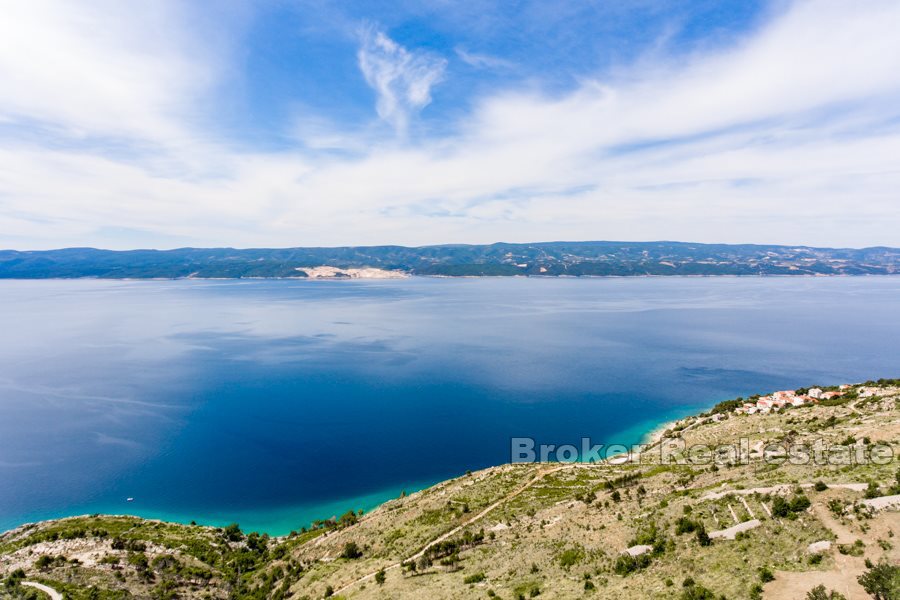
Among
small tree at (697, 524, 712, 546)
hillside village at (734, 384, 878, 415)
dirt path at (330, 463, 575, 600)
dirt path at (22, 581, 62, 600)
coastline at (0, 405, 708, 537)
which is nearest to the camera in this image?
small tree at (697, 524, 712, 546)

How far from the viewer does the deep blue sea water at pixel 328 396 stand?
53.6 meters

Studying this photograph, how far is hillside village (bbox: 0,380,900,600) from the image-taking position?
19.1 m

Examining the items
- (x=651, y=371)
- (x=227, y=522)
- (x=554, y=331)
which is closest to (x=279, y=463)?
(x=227, y=522)

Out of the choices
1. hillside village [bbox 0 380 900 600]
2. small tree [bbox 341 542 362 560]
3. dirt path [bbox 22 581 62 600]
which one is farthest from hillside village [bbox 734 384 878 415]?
dirt path [bbox 22 581 62 600]

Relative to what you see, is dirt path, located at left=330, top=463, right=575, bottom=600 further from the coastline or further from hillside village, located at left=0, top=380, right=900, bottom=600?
the coastline

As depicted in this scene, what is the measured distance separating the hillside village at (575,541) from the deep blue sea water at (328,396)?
11.8 meters

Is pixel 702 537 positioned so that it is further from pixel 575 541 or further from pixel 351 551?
pixel 351 551

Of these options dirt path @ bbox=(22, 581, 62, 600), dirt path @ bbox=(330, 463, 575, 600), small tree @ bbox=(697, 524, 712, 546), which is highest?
small tree @ bbox=(697, 524, 712, 546)

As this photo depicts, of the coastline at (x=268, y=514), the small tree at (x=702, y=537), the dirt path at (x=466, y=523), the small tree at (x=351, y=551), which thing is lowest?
the coastline at (x=268, y=514)

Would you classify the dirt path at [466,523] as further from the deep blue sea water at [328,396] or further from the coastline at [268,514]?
the deep blue sea water at [328,396]

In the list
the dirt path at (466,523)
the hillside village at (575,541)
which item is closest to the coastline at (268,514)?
the hillside village at (575,541)

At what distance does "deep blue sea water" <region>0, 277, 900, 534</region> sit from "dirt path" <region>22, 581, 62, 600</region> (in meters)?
18.5

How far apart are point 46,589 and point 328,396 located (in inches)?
2287

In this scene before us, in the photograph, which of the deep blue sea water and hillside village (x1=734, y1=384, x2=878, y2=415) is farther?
hillside village (x1=734, y1=384, x2=878, y2=415)
